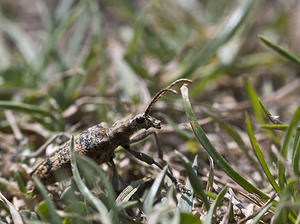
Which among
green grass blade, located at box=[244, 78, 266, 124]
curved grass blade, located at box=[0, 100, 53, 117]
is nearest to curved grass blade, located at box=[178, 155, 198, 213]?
green grass blade, located at box=[244, 78, 266, 124]

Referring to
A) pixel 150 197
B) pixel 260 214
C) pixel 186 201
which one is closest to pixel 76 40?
pixel 186 201

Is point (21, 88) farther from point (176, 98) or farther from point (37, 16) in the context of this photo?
point (37, 16)

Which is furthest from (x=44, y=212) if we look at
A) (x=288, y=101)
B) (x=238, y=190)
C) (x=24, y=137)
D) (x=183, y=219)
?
(x=288, y=101)

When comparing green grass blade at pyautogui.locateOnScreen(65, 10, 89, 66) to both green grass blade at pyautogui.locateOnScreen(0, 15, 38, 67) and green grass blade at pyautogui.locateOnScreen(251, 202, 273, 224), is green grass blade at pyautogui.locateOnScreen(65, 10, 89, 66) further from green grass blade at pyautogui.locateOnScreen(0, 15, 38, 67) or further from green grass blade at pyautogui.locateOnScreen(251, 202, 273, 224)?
green grass blade at pyautogui.locateOnScreen(251, 202, 273, 224)

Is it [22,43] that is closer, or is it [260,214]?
[260,214]

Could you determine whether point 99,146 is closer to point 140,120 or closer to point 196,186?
point 140,120
